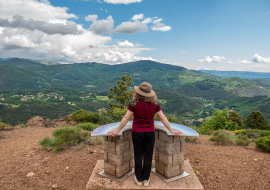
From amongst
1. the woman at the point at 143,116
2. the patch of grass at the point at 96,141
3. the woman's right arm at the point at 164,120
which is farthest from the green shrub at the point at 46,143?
the woman's right arm at the point at 164,120

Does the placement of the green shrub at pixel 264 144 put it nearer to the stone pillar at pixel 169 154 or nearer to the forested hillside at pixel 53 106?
the stone pillar at pixel 169 154

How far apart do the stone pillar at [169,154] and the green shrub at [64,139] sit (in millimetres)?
3743

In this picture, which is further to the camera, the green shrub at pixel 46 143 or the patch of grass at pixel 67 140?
the green shrub at pixel 46 143

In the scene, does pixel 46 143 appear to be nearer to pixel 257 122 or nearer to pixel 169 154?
pixel 169 154

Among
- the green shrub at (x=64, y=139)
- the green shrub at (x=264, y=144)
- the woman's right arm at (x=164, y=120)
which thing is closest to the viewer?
the woman's right arm at (x=164, y=120)

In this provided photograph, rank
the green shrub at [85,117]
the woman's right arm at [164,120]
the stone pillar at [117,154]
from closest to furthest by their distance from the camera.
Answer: the woman's right arm at [164,120]
the stone pillar at [117,154]
the green shrub at [85,117]

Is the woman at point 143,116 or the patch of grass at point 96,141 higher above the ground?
the woman at point 143,116

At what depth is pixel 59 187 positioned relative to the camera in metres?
3.74

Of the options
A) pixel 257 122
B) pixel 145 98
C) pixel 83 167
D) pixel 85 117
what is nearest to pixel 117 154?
pixel 145 98

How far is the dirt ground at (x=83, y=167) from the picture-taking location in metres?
Answer: 3.90

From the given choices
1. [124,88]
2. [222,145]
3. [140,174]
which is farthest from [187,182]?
[124,88]

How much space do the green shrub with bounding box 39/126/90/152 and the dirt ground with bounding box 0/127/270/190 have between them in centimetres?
27

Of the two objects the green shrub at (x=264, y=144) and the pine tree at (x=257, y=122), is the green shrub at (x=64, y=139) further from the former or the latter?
the pine tree at (x=257, y=122)

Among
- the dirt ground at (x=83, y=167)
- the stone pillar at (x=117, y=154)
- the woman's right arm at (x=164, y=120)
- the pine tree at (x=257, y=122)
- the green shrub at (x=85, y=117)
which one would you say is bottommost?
the pine tree at (x=257, y=122)
